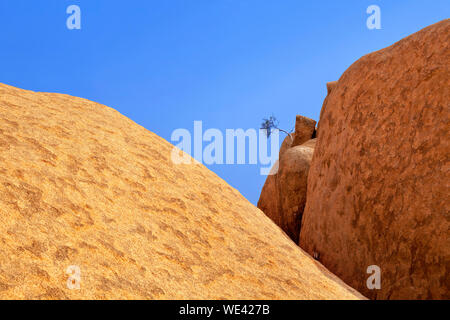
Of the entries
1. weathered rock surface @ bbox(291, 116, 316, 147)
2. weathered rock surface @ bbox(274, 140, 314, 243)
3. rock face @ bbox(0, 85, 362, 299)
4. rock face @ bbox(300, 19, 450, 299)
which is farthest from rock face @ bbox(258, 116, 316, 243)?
rock face @ bbox(0, 85, 362, 299)

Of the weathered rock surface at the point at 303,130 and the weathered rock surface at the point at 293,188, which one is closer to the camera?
the weathered rock surface at the point at 293,188

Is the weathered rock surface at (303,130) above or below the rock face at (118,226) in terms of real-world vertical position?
above

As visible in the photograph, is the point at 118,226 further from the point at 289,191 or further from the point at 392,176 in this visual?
the point at 289,191

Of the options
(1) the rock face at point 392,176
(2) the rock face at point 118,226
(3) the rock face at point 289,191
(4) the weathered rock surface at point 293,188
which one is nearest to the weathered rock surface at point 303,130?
(3) the rock face at point 289,191

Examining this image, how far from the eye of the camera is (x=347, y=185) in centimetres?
492

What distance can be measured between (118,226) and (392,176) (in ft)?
9.62

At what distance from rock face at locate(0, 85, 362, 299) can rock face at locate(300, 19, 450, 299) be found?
1055 mm

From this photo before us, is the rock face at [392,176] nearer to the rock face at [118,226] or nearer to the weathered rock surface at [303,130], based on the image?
the rock face at [118,226]

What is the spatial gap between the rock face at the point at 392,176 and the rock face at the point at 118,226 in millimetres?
1055

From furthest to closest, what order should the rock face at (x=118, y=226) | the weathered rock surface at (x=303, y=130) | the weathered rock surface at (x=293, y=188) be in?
the weathered rock surface at (x=303, y=130), the weathered rock surface at (x=293, y=188), the rock face at (x=118, y=226)

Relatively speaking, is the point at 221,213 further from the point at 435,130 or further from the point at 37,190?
the point at 435,130

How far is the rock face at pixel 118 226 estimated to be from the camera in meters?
2.42

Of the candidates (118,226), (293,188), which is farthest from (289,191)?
(118,226)
